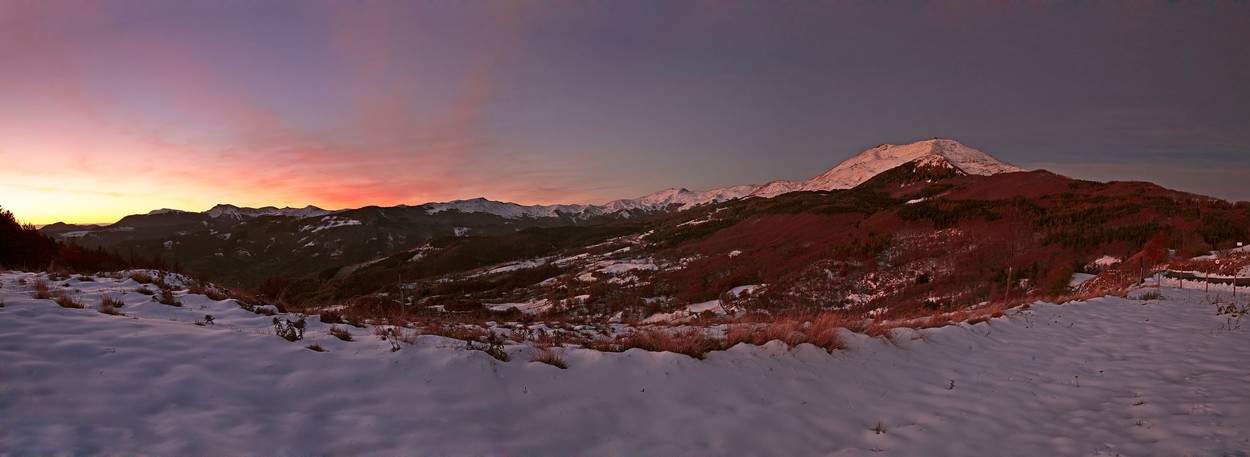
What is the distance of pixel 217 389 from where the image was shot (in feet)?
15.9

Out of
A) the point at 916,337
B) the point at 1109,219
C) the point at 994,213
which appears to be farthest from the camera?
the point at 994,213

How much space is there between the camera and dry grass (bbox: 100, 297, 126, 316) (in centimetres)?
759

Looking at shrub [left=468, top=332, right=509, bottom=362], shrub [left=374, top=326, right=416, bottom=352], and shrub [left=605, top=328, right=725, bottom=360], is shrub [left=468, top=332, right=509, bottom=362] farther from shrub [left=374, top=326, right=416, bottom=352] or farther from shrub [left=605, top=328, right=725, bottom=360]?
shrub [left=605, top=328, right=725, bottom=360]

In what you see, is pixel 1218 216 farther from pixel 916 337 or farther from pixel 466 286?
pixel 466 286

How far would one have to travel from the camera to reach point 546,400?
558cm

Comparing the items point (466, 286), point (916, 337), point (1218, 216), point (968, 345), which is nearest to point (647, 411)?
point (916, 337)

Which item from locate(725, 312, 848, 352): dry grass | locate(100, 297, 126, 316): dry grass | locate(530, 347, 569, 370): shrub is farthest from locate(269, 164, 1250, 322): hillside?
locate(530, 347, 569, 370): shrub

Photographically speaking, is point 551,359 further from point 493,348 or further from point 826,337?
point 826,337

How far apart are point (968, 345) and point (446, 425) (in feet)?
35.1

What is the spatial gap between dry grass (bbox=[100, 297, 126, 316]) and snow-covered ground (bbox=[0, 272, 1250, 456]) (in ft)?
1.24

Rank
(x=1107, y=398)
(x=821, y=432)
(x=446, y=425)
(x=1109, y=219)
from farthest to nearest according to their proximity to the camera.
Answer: (x=1109, y=219), (x=1107, y=398), (x=821, y=432), (x=446, y=425)

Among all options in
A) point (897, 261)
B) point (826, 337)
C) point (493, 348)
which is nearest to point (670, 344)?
point (493, 348)

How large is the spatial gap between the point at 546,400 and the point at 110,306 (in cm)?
801

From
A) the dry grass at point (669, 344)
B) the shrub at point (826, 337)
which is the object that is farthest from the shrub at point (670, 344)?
the shrub at point (826, 337)
